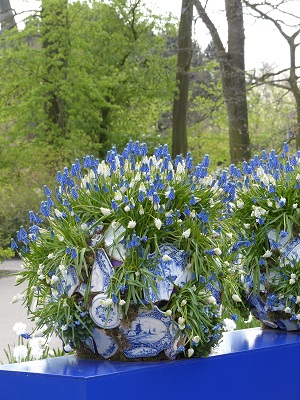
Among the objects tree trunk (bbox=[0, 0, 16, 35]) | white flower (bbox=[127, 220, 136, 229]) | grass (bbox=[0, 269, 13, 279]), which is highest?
tree trunk (bbox=[0, 0, 16, 35])

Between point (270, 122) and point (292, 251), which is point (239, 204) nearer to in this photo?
point (292, 251)

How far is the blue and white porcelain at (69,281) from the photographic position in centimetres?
331

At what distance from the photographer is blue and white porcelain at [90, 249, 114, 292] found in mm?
3268

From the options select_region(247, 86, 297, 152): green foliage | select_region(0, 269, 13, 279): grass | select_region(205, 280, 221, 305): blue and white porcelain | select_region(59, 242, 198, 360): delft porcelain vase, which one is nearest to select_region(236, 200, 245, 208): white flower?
select_region(205, 280, 221, 305): blue and white porcelain

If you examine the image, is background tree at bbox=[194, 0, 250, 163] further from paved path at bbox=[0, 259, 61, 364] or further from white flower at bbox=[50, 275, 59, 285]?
white flower at bbox=[50, 275, 59, 285]

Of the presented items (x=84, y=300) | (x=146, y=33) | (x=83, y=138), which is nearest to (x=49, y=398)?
(x=84, y=300)

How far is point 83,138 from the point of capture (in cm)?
2327

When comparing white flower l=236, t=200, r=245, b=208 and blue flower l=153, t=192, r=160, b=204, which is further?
white flower l=236, t=200, r=245, b=208

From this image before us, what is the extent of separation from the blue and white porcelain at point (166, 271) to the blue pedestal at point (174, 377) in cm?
29

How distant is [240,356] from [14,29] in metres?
20.2

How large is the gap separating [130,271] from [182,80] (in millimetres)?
19886

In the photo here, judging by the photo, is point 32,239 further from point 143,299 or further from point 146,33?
point 146,33

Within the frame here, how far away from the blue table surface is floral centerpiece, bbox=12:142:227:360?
3.0 inches

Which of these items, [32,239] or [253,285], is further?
[253,285]
